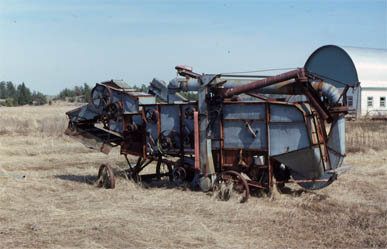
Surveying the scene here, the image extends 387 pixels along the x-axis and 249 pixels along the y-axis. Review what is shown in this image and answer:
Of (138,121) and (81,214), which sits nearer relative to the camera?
(81,214)

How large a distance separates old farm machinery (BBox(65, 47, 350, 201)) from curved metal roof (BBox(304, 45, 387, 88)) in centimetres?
2986

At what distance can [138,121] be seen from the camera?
44.5 feet

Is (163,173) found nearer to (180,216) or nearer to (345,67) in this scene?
(180,216)

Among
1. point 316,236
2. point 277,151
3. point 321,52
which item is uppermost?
point 321,52

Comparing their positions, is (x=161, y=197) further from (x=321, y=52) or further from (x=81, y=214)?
(x=321, y=52)

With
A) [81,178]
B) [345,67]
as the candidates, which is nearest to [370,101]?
[345,67]

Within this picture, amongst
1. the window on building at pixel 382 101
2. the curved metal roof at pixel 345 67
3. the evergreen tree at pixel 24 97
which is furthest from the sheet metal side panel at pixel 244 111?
the evergreen tree at pixel 24 97

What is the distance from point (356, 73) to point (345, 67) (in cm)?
109

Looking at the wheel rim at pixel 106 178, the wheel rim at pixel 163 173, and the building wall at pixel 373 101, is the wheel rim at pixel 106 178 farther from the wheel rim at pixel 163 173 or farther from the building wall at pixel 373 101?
the building wall at pixel 373 101

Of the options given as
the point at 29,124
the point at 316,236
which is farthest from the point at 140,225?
the point at 29,124

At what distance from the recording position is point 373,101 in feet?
136

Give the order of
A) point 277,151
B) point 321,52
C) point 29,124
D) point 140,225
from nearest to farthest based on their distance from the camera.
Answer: point 140,225
point 277,151
point 29,124
point 321,52

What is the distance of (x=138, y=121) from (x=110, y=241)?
19.1ft

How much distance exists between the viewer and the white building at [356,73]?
40.8m
